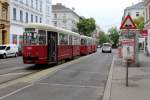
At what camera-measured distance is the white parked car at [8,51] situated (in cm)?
4591

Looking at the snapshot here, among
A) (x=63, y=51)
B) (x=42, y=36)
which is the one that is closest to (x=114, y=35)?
(x=63, y=51)

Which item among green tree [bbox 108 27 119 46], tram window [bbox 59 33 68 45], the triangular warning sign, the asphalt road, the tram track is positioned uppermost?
green tree [bbox 108 27 119 46]

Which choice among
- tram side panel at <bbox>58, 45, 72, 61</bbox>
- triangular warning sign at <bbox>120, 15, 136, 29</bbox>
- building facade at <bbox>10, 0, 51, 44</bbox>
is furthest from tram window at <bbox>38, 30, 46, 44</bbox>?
building facade at <bbox>10, 0, 51, 44</bbox>

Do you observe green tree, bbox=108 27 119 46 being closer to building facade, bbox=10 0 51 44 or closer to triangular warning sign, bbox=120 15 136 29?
building facade, bbox=10 0 51 44

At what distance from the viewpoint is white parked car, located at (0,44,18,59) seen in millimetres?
45912

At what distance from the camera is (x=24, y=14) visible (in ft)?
227

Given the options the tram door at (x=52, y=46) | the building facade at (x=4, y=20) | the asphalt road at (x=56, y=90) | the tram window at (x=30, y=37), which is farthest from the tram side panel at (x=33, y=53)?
the building facade at (x=4, y=20)

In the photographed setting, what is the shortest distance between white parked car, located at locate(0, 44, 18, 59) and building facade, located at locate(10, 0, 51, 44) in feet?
9.84

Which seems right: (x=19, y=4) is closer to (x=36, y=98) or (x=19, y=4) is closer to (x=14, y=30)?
(x=14, y=30)

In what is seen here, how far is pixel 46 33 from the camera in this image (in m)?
26.7

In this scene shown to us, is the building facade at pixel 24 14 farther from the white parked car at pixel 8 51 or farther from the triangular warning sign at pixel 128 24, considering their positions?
the triangular warning sign at pixel 128 24

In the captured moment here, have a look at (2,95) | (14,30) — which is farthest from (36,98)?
(14,30)

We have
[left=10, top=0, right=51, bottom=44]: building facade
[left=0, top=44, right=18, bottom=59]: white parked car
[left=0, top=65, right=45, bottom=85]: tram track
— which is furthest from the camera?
[left=10, top=0, right=51, bottom=44]: building facade

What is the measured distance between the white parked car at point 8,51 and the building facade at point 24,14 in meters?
3.00
